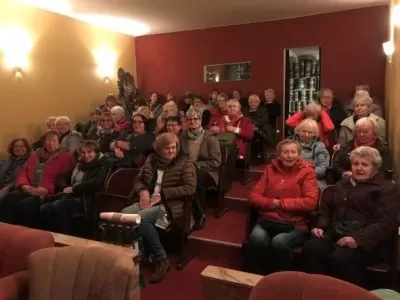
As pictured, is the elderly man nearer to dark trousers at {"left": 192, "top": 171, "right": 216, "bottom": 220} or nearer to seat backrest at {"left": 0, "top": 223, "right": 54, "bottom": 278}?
dark trousers at {"left": 192, "top": 171, "right": 216, "bottom": 220}

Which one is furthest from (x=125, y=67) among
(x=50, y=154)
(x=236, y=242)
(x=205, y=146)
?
(x=236, y=242)

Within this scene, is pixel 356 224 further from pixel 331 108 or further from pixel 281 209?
pixel 331 108

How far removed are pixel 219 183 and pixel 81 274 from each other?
6.43 feet

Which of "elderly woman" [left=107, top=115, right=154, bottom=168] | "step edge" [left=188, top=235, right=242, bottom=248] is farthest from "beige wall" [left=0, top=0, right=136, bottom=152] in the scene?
"step edge" [left=188, top=235, right=242, bottom=248]

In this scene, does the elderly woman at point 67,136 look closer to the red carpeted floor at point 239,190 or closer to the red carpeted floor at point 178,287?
the red carpeted floor at point 239,190

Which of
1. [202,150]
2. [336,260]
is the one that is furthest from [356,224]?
[202,150]

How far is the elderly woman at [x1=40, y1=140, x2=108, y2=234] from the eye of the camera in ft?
10.2

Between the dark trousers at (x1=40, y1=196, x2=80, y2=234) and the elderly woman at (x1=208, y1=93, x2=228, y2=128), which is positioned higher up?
the elderly woman at (x1=208, y1=93, x2=228, y2=128)

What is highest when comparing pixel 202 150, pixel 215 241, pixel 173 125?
pixel 173 125

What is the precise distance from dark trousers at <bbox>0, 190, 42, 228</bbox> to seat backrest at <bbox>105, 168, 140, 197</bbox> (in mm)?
681

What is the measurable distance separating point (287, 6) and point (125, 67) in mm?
3115

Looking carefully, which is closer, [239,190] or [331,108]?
[239,190]

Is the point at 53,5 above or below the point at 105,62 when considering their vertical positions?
above

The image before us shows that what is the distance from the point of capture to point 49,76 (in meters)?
5.32
